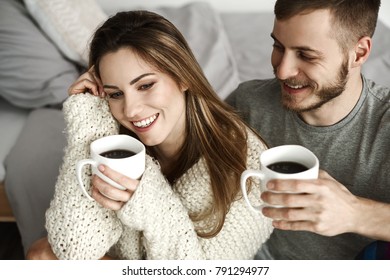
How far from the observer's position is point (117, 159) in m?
0.64

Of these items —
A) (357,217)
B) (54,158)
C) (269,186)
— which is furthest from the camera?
(54,158)

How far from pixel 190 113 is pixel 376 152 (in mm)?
330

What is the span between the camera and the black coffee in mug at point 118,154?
27.8 inches

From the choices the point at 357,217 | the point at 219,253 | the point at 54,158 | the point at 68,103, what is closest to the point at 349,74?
the point at 357,217

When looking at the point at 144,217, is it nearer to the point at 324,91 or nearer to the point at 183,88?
the point at 183,88

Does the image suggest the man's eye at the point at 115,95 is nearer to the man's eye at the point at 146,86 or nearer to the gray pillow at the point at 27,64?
the man's eye at the point at 146,86

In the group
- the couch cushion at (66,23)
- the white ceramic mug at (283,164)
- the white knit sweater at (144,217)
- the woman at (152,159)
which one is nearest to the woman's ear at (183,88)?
the woman at (152,159)

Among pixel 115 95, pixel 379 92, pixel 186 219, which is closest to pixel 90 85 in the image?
pixel 115 95

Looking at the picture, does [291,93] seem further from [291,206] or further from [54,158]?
[54,158]

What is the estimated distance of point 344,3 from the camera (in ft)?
2.55

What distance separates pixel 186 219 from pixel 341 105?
0.34 m

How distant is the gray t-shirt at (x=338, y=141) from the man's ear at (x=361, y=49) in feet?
0.21

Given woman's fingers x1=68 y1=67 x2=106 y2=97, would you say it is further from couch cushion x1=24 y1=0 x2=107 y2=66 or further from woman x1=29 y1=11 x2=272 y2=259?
couch cushion x1=24 y1=0 x2=107 y2=66
